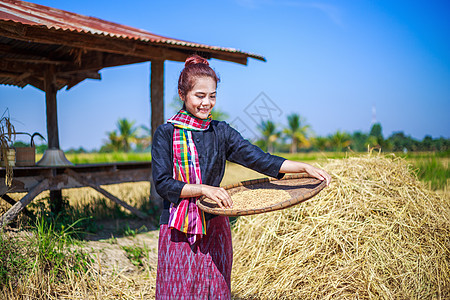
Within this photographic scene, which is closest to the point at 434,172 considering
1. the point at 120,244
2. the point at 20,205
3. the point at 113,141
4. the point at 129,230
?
the point at 129,230

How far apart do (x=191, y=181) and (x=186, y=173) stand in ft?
0.16

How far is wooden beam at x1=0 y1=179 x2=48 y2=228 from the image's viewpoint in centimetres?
418

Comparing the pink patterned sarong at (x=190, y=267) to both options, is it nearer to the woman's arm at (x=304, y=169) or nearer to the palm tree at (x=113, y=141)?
the woman's arm at (x=304, y=169)

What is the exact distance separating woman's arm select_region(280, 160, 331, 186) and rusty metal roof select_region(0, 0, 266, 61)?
10.6ft

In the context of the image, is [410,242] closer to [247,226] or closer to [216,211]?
[247,226]

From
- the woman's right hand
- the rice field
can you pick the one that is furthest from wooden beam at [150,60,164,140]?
the woman's right hand

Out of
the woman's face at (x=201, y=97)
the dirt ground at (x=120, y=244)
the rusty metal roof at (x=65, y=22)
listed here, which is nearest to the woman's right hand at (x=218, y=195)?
the woman's face at (x=201, y=97)

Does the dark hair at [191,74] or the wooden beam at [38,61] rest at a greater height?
the wooden beam at [38,61]

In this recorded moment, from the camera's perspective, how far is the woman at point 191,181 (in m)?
1.96

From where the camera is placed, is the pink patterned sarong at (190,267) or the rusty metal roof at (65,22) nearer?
the pink patterned sarong at (190,267)

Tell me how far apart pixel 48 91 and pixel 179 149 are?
4887mm

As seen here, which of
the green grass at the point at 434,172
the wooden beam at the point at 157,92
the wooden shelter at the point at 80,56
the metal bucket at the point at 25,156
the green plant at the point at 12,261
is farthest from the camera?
the green grass at the point at 434,172

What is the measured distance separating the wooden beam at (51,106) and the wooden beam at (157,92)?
1.53m

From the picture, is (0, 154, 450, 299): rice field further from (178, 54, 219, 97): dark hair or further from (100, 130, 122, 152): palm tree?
(100, 130, 122, 152): palm tree
